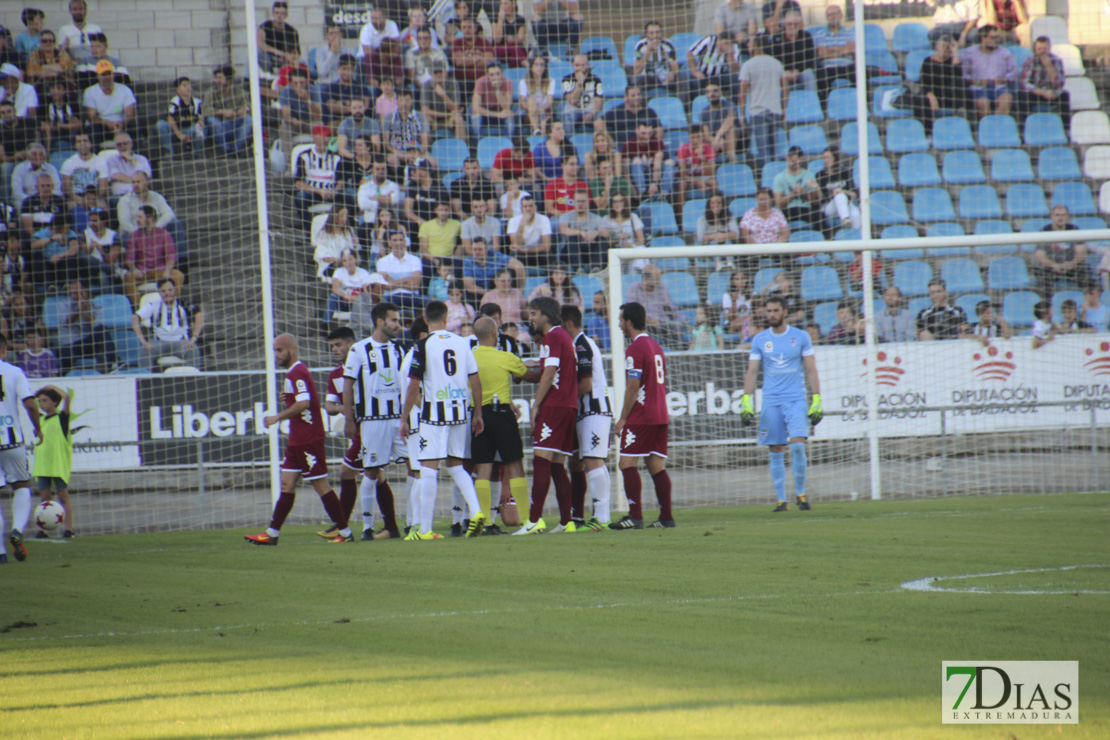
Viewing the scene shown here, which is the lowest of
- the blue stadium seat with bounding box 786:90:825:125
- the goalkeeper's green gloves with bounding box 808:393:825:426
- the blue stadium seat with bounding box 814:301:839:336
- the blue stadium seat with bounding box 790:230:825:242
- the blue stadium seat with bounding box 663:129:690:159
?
the goalkeeper's green gloves with bounding box 808:393:825:426

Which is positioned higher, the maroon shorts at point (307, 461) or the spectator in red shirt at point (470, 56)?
the spectator in red shirt at point (470, 56)

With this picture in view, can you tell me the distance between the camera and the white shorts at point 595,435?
382 inches

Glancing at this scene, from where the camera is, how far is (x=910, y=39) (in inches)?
Result: 760

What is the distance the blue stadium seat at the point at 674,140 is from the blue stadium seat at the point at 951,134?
4381 millimetres

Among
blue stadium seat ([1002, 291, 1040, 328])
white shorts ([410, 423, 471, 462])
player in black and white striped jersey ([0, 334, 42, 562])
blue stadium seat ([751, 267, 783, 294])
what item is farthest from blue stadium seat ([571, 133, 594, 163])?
player in black and white striped jersey ([0, 334, 42, 562])

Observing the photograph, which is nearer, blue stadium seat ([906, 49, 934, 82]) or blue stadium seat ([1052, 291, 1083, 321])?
blue stadium seat ([1052, 291, 1083, 321])

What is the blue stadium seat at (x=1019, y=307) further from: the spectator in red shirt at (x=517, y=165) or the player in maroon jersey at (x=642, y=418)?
the spectator in red shirt at (x=517, y=165)

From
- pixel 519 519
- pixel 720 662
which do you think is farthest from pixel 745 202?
pixel 720 662

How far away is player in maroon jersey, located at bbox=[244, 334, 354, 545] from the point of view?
9211 mm

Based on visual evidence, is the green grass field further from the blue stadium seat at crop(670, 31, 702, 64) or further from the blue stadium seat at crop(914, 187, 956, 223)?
the blue stadium seat at crop(670, 31, 702, 64)

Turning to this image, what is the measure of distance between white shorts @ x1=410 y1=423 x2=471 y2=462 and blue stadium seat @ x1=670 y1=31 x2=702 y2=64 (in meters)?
10.9

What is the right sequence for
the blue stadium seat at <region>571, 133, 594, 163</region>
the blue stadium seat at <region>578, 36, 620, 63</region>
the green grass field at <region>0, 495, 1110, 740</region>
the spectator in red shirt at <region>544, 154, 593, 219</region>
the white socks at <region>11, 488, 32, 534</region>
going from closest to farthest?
1. the green grass field at <region>0, 495, 1110, 740</region>
2. the white socks at <region>11, 488, 32, 534</region>
3. the spectator in red shirt at <region>544, 154, 593, 219</region>
4. the blue stadium seat at <region>571, 133, 594, 163</region>
5. the blue stadium seat at <region>578, 36, 620, 63</region>

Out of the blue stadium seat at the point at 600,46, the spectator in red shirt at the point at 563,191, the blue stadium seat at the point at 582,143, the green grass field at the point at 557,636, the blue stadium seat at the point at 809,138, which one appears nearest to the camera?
the green grass field at the point at 557,636

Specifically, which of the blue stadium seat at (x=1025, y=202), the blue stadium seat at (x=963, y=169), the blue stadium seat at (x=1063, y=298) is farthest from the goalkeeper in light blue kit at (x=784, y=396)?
the blue stadium seat at (x=963, y=169)
